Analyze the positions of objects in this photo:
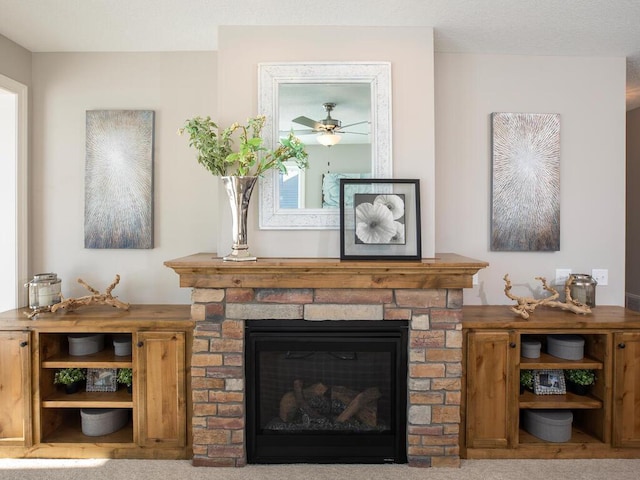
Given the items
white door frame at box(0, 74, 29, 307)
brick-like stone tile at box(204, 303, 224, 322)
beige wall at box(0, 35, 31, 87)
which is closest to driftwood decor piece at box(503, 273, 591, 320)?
brick-like stone tile at box(204, 303, 224, 322)

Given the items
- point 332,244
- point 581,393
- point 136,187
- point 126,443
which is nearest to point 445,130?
point 332,244

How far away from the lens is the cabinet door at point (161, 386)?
2543 mm

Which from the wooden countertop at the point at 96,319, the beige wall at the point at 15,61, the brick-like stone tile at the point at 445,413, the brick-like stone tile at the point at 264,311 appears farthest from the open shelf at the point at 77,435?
the beige wall at the point at 15,61

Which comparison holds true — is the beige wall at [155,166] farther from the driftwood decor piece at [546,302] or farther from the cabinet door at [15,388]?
the driftwood decor piece at [546,302]

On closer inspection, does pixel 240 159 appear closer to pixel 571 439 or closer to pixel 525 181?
pixel 525 181

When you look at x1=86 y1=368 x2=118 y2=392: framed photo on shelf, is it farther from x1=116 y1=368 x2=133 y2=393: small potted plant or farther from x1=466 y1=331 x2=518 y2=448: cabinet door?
x1=466 y1=331 x2=518 y2=448: cabinet door

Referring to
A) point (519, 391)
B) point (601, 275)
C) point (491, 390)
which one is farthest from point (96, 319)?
point (601, 275)

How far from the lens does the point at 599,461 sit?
8.40ft

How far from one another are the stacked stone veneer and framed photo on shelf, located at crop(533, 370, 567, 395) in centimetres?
60

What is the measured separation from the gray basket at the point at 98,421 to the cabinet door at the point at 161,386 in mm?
269

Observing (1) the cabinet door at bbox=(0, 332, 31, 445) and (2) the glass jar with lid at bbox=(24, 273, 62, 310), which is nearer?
(1) the cabinet door at bbox=(0, 332, 31, 445)

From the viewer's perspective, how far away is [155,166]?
302 centimetres

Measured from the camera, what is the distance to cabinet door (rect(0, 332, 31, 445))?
255cm

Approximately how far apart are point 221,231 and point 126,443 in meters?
1.35
